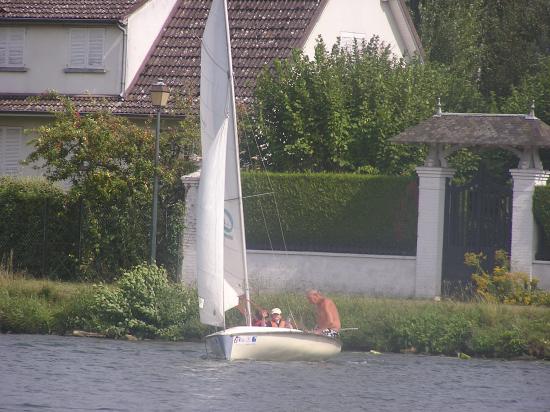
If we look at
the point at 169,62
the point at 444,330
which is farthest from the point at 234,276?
the point at 169,62

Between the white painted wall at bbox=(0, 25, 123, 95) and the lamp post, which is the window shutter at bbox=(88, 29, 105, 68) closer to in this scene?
the white painted wall at bbox=(0, 25, 123, 95)

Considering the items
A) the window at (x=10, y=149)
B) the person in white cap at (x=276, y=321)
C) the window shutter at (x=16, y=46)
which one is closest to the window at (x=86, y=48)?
the window shutter at (x=16, y=46)

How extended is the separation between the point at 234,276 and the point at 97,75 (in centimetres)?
1610

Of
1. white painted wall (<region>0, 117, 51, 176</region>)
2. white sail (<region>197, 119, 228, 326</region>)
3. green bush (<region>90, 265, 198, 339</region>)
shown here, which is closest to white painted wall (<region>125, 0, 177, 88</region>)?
white painted wall (<region>0, 117, 51, 176</region>)

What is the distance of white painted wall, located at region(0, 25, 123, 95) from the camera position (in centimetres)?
3862

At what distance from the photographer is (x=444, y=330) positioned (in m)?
25.5

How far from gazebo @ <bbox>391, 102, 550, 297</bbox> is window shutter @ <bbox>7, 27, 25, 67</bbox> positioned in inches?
575

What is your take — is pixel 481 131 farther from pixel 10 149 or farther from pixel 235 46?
pixel 10 149

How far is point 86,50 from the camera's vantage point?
38.8m

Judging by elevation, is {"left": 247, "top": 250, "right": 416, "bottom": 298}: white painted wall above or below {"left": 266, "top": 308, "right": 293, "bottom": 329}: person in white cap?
above

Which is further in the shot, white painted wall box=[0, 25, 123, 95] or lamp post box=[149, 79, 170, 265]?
white painted wall box=[0, 25, 123, 95]

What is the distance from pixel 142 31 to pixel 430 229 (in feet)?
45.6

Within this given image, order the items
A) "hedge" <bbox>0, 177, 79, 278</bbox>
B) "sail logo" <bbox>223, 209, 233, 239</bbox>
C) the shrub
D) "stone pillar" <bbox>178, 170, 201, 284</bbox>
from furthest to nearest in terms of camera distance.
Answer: "hedge" <bbox>0, 177, 79, 278</bbox>
"stone pillar" <bbox>178, 170, 201, 284</bbox>
the shrub
"sail logo" <bbox>223, 209, 233, 239</bbox>

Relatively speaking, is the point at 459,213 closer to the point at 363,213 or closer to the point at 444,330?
the point at 363,213
